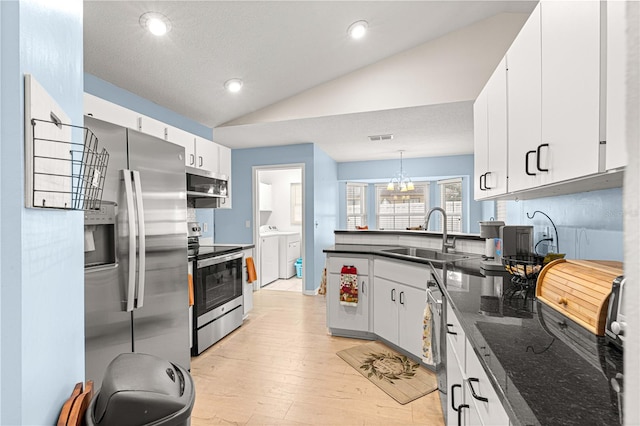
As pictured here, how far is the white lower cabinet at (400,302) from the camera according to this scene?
2486 millimetres

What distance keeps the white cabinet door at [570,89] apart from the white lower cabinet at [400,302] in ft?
4.55

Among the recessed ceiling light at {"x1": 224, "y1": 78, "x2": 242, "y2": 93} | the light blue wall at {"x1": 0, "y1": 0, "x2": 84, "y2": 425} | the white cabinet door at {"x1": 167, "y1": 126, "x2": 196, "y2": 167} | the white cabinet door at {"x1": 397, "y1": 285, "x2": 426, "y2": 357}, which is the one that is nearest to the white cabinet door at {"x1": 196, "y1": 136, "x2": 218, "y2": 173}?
the white cabinet door at {"x1": 167, "y1": 126, "x2": 196, "y2": 167}

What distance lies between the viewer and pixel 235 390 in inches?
88.8

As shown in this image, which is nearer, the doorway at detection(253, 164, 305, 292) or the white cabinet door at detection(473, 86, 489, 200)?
the white cabinet door at detection(473, 86, 489, 200)

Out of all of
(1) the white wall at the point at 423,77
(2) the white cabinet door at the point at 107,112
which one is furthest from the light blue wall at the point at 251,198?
(2) the white cabinet door at the point at 107,112

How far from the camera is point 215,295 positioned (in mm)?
3021

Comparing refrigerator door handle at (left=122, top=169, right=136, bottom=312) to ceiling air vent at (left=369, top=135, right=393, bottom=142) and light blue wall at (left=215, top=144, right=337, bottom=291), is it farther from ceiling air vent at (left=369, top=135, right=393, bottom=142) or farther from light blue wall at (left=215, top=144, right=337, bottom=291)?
ceiling air vent at (left=369, top=135, right=393, bottom=142)

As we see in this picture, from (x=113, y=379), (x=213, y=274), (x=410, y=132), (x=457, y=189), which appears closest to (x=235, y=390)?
(x=213, y=274)

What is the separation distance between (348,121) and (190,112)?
187 centimetres

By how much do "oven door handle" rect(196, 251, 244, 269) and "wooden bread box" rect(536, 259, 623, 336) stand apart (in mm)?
2403

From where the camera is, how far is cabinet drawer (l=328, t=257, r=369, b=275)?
3.10 meters

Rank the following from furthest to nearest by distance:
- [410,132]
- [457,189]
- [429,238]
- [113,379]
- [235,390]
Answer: [457,189] → [410,132] → [429,238] → [235,390] → [113,379]

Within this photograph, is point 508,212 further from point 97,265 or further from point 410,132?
point 97,265

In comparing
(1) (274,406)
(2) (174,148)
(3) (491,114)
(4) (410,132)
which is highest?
(4) (410,132)
